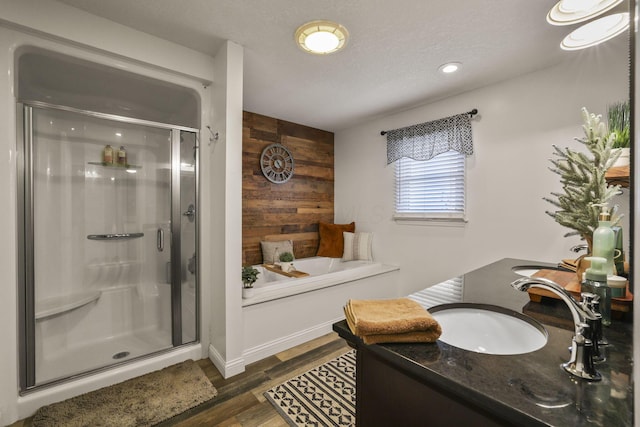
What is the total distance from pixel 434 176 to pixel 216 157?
7.43 ft

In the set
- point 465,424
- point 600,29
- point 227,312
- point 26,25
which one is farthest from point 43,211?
point 600,29

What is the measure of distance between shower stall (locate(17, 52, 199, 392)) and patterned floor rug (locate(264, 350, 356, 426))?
3.19 ft

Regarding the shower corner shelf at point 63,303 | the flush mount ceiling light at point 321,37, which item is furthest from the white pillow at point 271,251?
the flush mount ceiling light at point 321,37

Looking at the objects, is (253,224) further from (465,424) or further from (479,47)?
(465,424)

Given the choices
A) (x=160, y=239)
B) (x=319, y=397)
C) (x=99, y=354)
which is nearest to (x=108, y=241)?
(x=160, y=239)

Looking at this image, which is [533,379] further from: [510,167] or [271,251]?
[271,251]

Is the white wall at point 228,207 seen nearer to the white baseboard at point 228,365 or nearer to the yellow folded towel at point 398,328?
the white baseboard at point 228,365

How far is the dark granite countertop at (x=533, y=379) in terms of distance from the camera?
1.81 ft

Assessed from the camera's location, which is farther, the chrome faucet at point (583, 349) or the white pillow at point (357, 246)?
the white pillow at point (357, 246)

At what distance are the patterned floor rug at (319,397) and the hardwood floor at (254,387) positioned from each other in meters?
0.06

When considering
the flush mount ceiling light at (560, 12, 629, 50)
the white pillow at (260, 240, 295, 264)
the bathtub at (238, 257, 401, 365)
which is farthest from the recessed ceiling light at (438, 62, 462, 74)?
the white pillow at (260, 240, 295, 264)

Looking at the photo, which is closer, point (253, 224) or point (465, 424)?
point (465, 424)

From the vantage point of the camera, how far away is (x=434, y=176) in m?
3.10

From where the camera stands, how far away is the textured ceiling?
1.67m
